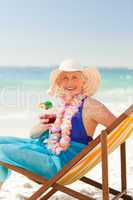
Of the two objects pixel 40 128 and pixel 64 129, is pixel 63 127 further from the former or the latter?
pixel 40 128

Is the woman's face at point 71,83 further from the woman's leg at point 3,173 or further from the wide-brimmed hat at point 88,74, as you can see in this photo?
the woman's leg at point 3,173

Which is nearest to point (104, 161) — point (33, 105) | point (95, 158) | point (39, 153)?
point (95, 158)

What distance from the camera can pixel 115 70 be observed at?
564 centimetres

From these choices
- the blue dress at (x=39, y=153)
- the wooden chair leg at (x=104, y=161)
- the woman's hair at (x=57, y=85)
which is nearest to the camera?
the wooden chair leg at (x=104, y=161)

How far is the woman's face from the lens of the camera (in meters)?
2.56

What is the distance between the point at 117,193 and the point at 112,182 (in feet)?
1.57

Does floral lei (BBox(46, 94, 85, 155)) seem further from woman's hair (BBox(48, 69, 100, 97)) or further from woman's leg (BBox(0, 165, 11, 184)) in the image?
woman's leg (BBox(0, 165, 11, 184))

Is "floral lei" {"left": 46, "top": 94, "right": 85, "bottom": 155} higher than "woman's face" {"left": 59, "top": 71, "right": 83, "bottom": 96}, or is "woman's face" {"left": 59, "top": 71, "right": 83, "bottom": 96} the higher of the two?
"woman's face" {"left": 59, "top": 71, "right": 83, "bottom": 96}

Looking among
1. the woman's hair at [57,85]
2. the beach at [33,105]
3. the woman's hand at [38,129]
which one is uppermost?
the woman's hair at [57,85]

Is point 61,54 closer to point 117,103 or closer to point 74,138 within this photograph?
point 117,103

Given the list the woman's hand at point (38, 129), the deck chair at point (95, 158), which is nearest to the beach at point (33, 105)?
the woman's hand at point (38, 129)

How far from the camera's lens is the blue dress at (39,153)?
226 centimetres

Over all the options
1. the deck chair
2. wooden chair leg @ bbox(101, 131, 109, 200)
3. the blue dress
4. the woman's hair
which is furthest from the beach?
wooden chair leg @ bbox(101, 131, 109, 200)

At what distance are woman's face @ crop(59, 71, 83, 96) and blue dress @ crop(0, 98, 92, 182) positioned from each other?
0.47 feet
